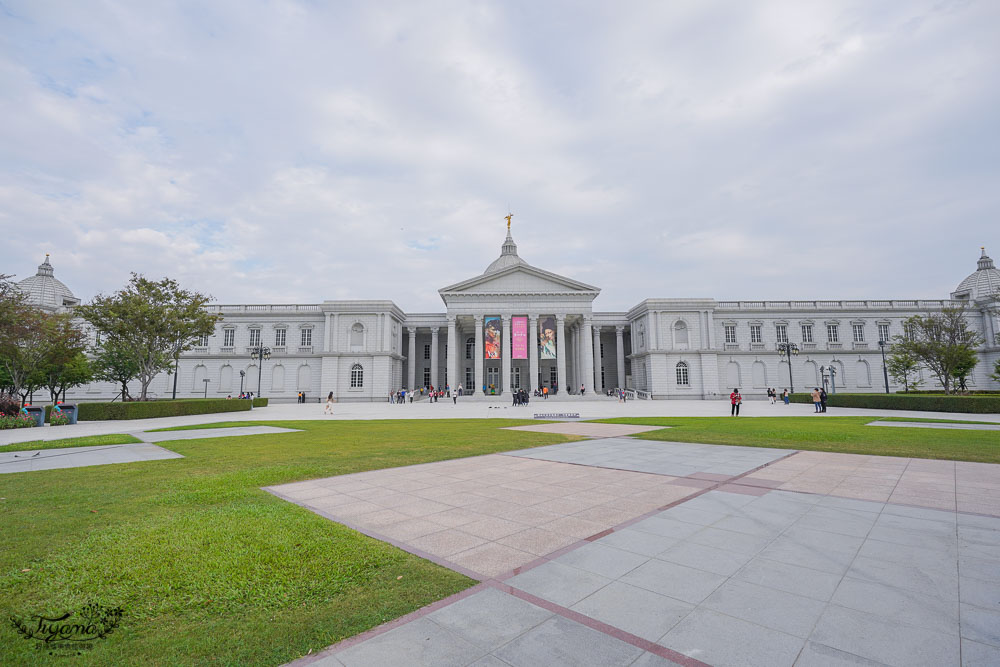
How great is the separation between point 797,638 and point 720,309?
197ft

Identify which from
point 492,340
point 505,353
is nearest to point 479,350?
point 505,353

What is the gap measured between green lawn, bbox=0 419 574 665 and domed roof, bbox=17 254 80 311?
72338mm

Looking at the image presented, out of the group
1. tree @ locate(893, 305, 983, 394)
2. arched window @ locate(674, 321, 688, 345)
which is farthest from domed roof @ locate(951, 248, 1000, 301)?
arched window @ locate(674, 321, 688, 345)

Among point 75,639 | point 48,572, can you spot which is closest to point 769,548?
point 75,639

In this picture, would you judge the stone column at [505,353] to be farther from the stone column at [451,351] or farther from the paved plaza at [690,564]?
the paved plaza at [690,564]

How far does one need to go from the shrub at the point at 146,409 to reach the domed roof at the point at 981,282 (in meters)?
82.0

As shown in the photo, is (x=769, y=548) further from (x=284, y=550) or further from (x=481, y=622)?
(x=284, y=550)

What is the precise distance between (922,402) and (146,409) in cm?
4644

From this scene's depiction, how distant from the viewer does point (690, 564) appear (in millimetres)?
4359

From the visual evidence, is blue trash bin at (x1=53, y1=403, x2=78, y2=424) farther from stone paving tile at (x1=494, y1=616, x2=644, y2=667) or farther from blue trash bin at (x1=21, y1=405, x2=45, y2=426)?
stone paving tile at (x1=494, y1=616, x2=644, y2=667)

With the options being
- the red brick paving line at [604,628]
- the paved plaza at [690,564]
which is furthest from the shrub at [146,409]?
the red brick paving line at [604,628]

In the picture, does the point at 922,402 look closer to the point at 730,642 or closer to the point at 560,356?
the point at 560,356

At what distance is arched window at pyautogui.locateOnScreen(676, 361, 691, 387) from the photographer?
55531 mm

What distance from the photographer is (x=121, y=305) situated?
30.1 m
